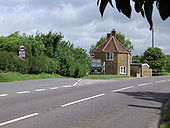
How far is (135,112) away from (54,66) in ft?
99.9

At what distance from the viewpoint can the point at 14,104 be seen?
13.2 meters

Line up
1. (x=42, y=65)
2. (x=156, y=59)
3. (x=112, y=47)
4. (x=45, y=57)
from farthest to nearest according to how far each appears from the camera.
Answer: (x=156, y=59) → (x=112, y=47) → (x=45, y=57) → (x=42, y=65)

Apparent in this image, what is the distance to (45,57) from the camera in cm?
4091

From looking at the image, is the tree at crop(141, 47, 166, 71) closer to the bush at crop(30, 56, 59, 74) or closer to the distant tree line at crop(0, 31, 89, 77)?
the distant tree line at crop(0, 31, 89, 77)

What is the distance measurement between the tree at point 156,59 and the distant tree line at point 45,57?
3287cm

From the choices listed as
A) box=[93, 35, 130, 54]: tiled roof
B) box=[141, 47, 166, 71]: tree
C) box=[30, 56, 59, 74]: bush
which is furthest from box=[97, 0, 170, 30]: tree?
box=[141, 47, 166, 71]: tree

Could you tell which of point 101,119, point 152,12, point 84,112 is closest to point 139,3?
point 152,12

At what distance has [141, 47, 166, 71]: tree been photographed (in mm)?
80619

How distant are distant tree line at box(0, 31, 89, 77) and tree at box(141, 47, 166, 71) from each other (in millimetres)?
32868

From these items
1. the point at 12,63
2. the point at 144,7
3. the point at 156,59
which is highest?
the point at 156,59

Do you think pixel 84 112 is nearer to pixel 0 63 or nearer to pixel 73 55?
pixel 0 63

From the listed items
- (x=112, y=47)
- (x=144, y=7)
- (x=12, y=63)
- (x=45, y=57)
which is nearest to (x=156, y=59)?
(x=112, y=47)

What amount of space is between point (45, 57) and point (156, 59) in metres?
46.2

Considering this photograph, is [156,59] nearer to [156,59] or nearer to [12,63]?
[156,59]
